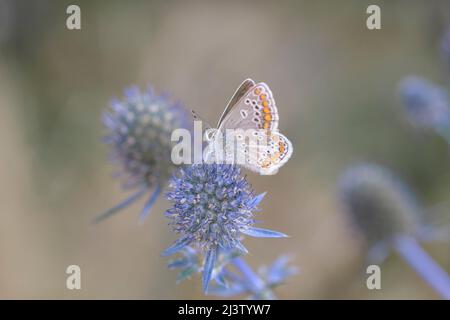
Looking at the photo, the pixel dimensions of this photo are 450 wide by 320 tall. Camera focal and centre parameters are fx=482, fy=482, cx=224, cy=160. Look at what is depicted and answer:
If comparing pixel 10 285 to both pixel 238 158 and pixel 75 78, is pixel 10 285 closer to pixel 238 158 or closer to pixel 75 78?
pixel 75 78

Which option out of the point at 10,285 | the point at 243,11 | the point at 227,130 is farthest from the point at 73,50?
the point at 227,130

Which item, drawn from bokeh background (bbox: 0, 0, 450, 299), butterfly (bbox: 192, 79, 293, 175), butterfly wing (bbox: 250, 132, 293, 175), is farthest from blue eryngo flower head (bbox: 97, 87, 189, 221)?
bokeh background (bbox: 0, 0, 450, 299)

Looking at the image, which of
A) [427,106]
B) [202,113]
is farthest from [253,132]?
[202,113]

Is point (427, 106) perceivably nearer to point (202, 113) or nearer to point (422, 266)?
point (422, 266)

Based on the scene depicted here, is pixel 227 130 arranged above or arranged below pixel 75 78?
below

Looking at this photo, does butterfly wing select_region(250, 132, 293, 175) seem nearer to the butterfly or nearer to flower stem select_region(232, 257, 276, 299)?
the butterfly

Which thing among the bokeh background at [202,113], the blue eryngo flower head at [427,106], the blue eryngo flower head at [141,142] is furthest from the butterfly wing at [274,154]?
the bokeh background at [202,113]

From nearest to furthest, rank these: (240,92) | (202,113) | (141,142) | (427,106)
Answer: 1. (240,92)
2. (141,142)
3. (427,106)
4. (202,113)
